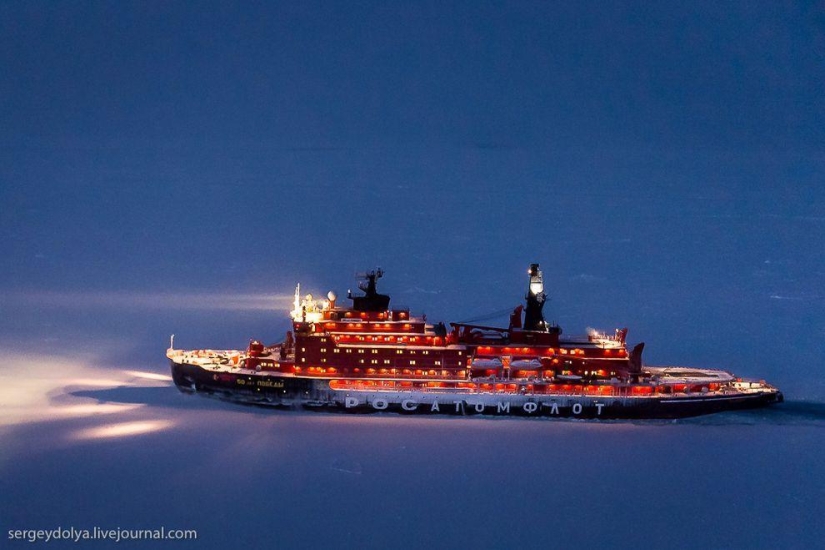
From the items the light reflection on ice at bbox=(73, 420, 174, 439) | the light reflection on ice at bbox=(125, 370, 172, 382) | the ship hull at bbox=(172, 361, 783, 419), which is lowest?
the light reflection on ice at bbox=(73, 420, 174, 439)

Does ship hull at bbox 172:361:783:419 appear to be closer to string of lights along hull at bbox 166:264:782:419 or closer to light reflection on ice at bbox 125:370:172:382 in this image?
string of lights along hull at bbox 166:264:782:419

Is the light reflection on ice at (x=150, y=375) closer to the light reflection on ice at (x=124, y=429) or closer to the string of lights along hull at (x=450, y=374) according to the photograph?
the string of lights along hull at (x=450, y=374)

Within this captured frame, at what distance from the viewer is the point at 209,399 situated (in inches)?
1048

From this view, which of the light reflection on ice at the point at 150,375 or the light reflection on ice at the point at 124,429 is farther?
the light reflection on ice at the point at 150,375

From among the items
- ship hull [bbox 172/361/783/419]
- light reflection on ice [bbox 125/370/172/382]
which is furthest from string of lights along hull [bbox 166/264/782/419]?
light reflection on ice [bbox 125/370/172/382]

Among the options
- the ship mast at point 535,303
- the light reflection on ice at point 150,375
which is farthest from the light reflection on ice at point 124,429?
the ship mast at point 535,303

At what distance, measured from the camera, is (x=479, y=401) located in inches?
1016

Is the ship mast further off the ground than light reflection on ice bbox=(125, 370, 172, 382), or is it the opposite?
the ship mast

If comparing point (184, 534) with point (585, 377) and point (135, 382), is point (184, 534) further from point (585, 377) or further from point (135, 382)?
point (585, 377)

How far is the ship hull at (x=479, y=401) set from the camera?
25750mm

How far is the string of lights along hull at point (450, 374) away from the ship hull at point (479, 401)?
0.10 ft

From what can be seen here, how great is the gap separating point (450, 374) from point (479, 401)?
121 centimetres

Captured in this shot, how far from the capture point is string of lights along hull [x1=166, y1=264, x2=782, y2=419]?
84.7 feet

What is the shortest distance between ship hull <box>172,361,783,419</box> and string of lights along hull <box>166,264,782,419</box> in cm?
3
